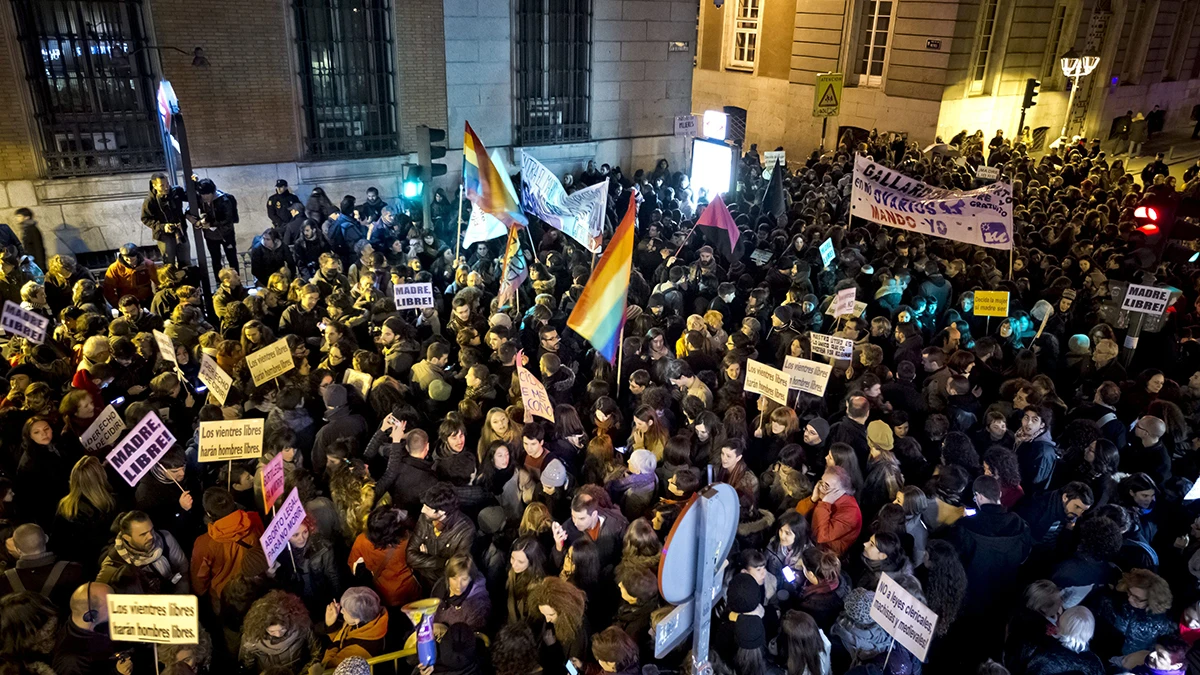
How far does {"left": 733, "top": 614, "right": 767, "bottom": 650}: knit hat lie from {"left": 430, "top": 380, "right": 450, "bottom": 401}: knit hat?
3.64 meters

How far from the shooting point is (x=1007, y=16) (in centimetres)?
2392

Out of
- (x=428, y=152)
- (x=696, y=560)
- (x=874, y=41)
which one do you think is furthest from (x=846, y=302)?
(x=874, y=41)

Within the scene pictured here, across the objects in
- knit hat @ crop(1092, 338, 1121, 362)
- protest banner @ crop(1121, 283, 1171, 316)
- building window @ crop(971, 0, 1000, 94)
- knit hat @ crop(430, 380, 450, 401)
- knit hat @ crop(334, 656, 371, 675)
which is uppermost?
building window @ crop(971, 0, 1000, 94)

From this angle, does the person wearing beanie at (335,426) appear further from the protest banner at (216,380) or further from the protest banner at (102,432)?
the protest banner at (102,432)

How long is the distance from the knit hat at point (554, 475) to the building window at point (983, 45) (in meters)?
22.8

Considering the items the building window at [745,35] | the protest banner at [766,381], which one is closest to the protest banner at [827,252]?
the protest banner at [766,381]

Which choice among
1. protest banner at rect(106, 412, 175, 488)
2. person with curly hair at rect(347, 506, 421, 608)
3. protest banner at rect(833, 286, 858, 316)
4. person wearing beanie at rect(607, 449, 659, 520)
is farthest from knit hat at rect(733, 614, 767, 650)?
protest banner at rect(833, 286, 858, 316)

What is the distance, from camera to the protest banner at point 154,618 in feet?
13.1

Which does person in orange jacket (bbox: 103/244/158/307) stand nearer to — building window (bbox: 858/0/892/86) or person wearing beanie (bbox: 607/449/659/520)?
person wearing beanie (bbox: 607/449/659/520)

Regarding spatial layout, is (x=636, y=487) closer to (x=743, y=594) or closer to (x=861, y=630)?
(x=743, y=594)

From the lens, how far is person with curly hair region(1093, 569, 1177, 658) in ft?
14.7

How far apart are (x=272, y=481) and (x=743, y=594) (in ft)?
10.2

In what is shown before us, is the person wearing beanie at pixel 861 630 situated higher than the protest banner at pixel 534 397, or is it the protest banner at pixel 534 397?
the protest banner at pixel 534 397

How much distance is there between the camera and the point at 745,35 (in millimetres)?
28547
